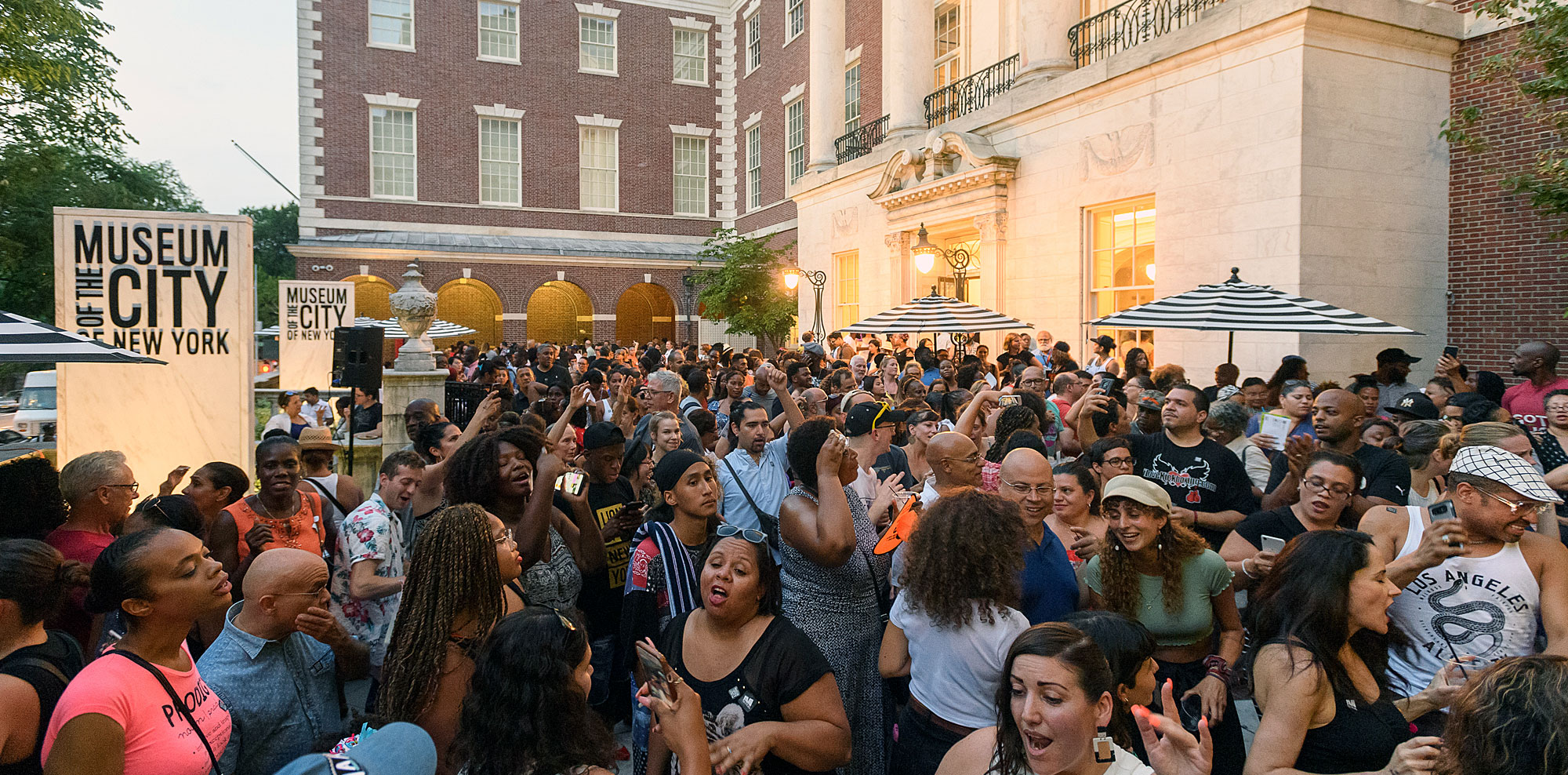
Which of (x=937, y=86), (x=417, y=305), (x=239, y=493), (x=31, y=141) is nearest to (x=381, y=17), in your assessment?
(x=31, y=141)

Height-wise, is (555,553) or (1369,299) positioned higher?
(1369,299)

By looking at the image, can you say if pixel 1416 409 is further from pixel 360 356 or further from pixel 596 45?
pixel 596 45

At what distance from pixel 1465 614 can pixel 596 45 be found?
34.2 m

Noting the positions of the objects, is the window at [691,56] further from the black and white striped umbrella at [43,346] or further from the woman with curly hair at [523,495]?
the woman with curly hair at [523,495]

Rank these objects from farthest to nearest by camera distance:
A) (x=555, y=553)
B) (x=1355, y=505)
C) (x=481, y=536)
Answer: (x=1355, y=505)
(x=555, y=553)
(x=481, y=536)

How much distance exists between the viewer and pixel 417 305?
1084 cm

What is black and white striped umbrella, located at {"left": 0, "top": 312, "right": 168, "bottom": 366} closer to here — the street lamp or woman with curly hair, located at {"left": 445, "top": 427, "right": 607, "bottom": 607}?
woman with curly hair, located at {"left": 445, "top": 427, "right": 607, "bottom": 607}

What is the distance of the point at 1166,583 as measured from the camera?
351 cm

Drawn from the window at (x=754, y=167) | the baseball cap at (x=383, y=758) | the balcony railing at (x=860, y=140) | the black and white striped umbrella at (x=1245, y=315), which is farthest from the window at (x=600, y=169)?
the baseball cap at (x=383, y=758)

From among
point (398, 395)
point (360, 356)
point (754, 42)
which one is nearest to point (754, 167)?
point (754, 42)

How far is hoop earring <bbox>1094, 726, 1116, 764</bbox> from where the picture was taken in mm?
2232

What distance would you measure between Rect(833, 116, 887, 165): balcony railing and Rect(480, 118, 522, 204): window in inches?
580

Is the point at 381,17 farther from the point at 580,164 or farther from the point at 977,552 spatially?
the point at 977,552

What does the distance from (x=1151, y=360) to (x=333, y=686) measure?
12.4 meters
